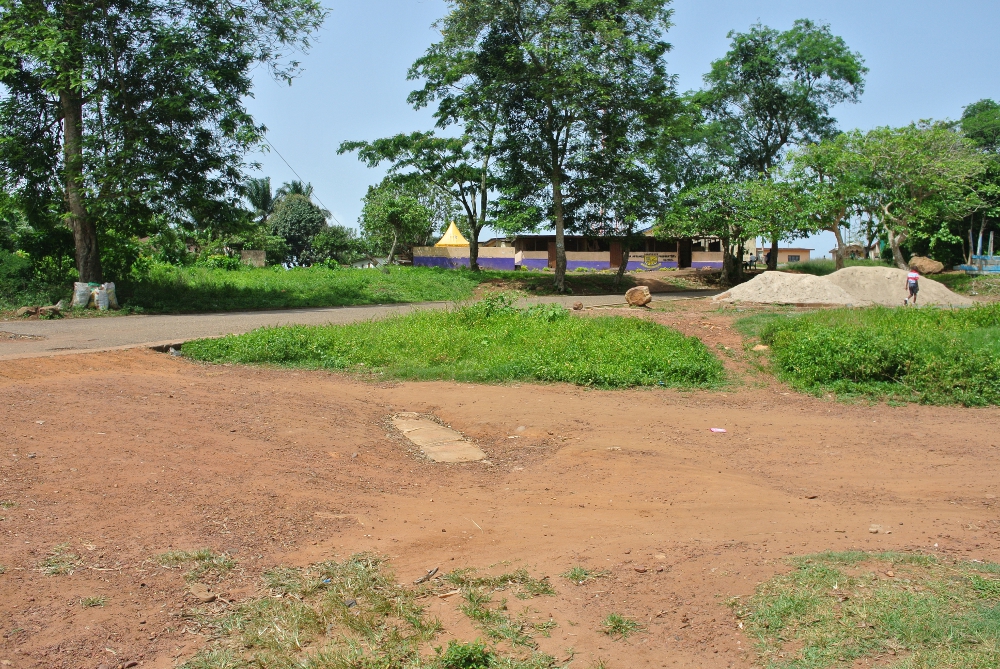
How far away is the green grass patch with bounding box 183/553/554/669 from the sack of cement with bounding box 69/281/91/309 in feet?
51.5

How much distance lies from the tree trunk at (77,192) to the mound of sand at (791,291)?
615 inches

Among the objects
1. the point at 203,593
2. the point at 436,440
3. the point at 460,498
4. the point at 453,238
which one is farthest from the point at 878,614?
the point at 453,238

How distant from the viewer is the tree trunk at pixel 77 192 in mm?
17812

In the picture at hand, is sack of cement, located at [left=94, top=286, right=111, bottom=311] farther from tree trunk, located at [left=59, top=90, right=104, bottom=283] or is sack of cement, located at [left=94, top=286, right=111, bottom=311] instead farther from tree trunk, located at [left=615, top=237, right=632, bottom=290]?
tree trunk, located at [left=615, top=237, right=632, bottom=290]

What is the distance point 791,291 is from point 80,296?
16988 mm

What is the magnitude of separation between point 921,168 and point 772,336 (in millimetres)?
17215

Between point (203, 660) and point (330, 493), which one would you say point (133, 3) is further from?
point (203, 660)

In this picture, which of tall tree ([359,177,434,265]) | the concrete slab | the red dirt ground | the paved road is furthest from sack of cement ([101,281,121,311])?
tall tree ([359,177,434,265])

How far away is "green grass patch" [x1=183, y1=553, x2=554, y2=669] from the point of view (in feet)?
11.7

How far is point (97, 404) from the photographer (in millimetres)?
7230

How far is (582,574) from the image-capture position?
4375 millimetres

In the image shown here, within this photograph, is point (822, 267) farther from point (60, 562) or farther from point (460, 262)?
point (60, 562)

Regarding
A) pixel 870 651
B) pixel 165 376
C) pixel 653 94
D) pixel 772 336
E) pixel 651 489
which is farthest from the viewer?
pixel 653 94

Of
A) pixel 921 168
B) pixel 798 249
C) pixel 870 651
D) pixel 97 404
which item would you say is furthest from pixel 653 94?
pixel 798 249
